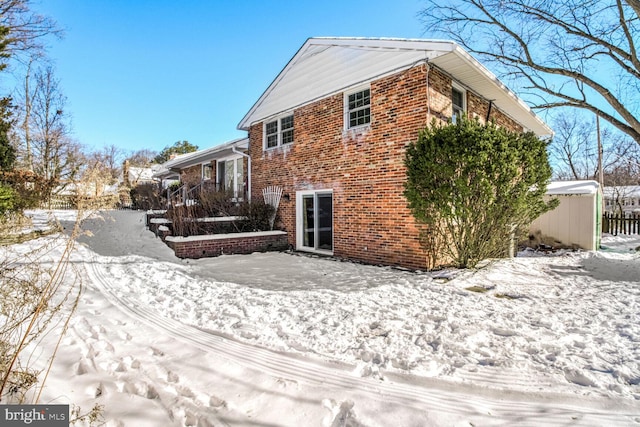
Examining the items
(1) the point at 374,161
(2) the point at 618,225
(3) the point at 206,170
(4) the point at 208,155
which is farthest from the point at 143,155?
(2) the point at 618,225

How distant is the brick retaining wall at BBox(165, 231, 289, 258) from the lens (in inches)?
311

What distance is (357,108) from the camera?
7953mm

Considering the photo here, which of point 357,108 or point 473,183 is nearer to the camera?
point 473,183

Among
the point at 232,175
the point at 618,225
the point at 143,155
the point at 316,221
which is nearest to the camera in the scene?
the point at 316,221

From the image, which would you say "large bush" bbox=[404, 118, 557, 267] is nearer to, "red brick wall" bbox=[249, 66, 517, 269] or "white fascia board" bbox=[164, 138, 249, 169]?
"red brick wall" bbox=[249, 66, 517, 269]

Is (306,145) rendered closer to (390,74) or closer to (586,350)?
(390,74)

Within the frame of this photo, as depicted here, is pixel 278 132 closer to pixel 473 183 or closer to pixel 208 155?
pixel 208 155

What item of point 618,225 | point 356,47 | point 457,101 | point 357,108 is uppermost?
point 356,47

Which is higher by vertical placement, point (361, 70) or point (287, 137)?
point (361, 70)

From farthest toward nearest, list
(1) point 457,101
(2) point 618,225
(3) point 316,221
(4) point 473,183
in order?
(2) point 618,225 < (3) point 316,221 < (1) point 457,101 < (4) point 473,183

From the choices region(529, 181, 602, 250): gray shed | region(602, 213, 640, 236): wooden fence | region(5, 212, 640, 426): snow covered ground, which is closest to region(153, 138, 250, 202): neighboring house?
region(5, 212, 640, 426): snow covered ground

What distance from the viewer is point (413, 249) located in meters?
6.66

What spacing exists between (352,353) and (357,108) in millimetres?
6586

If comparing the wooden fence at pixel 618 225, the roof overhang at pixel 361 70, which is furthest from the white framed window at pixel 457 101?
the wooden fence at pixel 618 225
